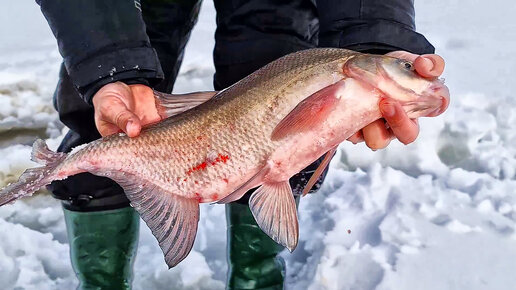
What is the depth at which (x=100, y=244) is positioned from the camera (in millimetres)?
2090

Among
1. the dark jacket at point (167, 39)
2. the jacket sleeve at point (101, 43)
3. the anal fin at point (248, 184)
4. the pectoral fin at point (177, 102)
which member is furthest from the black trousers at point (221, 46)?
the anal fin at point (248, 184)

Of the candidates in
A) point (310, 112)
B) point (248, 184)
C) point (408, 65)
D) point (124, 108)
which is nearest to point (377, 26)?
point (408, 65)

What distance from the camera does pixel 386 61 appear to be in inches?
56.8

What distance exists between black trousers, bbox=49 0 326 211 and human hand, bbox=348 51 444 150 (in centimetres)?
41

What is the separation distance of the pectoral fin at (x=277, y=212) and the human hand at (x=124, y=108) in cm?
32

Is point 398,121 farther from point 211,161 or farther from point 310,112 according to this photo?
point 211,161

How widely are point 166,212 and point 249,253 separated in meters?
0.71

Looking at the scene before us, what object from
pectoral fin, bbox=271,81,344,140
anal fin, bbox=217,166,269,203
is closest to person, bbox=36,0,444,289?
pectoral fin, bbox=271,81,344,140

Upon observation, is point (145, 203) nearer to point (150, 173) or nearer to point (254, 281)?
point (150, 173)

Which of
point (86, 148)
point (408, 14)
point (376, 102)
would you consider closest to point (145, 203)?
point (86, 148)

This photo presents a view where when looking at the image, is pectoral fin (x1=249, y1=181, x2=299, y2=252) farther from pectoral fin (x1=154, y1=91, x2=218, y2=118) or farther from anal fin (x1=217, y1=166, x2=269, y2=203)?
pectoral fin (x1=154, y1=91, x2=218, y2=118)

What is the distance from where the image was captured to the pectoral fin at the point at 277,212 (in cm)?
151

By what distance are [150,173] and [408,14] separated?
34.1 inches

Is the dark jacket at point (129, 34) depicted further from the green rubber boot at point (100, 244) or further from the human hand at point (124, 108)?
the green rubber boot at point (100, 244)
